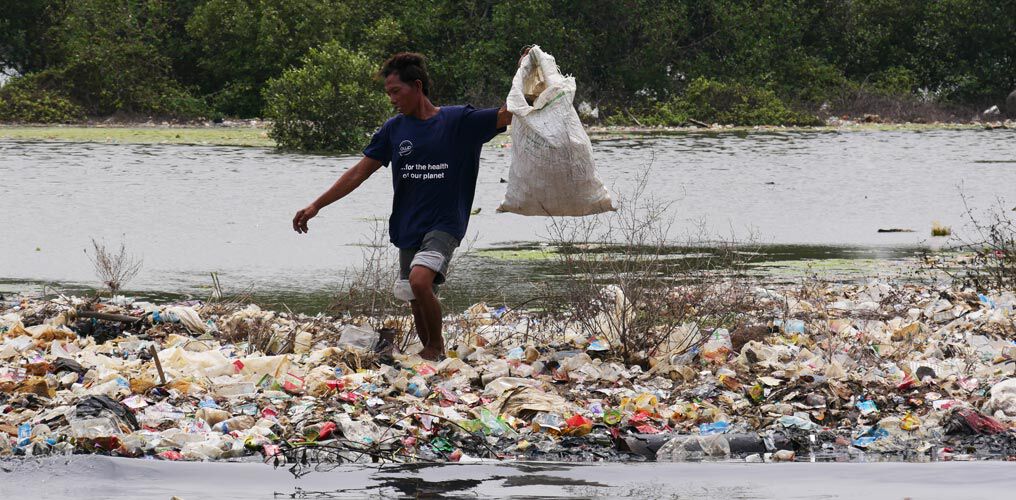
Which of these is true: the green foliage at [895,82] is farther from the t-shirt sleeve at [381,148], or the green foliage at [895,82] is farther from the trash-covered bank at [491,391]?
the t-shirt sleeve at [381,148]

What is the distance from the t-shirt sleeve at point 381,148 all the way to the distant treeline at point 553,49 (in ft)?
87.7

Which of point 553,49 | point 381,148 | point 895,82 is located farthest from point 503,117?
point 895,82

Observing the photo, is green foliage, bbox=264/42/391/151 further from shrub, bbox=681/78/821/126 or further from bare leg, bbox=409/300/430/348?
bare leg, bbox=409/300/430/348

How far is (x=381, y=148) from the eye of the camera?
6070 millimetres

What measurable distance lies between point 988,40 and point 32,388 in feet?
114

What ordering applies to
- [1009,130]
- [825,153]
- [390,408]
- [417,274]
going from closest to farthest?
[390,408] → [417,274] → [825,153] → [1009,130]

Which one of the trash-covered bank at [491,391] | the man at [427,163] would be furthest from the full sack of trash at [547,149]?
the trash-covered bank at [491,391]

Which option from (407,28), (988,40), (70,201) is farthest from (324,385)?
(988,40)

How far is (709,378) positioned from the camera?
5973 millimetres

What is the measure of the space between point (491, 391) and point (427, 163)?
1042 mm

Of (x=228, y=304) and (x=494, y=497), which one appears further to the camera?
(x=228, y=304)

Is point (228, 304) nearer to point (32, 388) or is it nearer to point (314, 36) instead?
point (32, 388)

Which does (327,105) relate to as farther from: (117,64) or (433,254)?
(433,254)

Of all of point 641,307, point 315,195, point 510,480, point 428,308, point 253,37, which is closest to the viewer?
point 510,480
